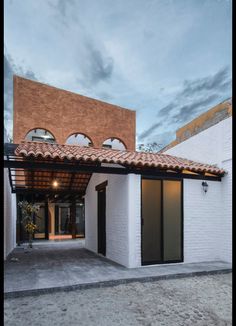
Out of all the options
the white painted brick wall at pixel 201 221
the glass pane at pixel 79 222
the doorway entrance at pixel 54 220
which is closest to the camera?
the white painted brick wall at pixel 201 221

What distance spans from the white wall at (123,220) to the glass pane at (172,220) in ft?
3.06

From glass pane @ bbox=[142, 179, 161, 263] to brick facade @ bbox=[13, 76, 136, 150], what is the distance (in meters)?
7.99

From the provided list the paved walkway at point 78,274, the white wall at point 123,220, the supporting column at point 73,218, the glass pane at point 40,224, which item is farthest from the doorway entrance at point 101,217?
the glass pane at point 40,224

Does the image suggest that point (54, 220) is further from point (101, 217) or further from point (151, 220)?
point (151, 220)

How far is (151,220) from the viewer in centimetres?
740

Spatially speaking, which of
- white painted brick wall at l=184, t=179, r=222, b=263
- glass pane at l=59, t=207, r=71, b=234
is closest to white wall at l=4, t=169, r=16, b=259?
white painted brick wall at l=184, t=179, r=222, b=263

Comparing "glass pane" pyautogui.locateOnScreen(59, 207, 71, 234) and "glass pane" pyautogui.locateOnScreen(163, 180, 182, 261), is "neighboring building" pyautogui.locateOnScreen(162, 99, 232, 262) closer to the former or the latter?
"glass pane" pyautogui.locateOnScreen(163, 180, 182, 261)

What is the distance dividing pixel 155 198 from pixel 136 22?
4570 millimetres

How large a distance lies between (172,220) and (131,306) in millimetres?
3595

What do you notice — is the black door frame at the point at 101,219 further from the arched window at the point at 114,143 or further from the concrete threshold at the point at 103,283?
the arched window at the point at 114,143

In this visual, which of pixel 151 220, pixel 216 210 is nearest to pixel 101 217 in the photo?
pixel 151 220

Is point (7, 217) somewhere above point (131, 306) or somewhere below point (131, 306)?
above

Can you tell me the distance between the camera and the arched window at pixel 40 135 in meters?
13.9

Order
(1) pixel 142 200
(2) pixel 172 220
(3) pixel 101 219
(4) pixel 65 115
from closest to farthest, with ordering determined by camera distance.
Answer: (1) pixel 142 200 → (2) pixel 172 220 → (3) pixel 101 219 → (4) pixel 65 115
